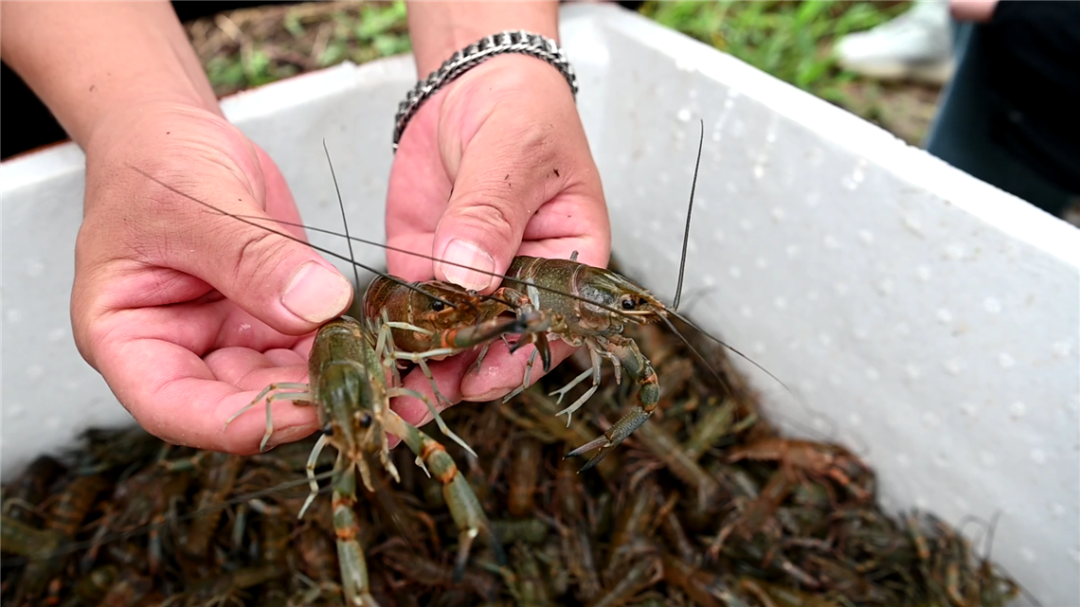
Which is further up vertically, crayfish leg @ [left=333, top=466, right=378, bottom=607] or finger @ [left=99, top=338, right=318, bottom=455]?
finger @ [left=99, top=338, right=318, bottom=455]

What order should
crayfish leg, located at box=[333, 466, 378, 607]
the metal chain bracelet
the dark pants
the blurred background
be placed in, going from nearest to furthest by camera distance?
crayfish leg, located at box=[333, 466, 378, 607] → the metal chain bracelet → the dark pants → the blurred background

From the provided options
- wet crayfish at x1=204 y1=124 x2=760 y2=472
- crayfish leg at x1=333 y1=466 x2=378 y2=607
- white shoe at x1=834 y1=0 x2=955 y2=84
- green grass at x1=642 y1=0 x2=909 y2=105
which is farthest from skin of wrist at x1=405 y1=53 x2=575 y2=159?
white shoe at x1=834 y1=0 x2=955 y2=84

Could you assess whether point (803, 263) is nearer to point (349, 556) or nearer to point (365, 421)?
point (365, 421)

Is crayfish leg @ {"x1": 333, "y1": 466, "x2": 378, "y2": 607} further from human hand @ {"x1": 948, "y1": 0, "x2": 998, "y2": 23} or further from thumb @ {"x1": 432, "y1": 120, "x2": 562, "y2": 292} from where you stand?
human hand @ {"x1": 948, "y1": 0, "x2": 998, "y2": 23}

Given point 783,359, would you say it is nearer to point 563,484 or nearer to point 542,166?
point 563,484

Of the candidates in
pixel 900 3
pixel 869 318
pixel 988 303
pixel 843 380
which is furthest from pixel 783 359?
pixel 900 3

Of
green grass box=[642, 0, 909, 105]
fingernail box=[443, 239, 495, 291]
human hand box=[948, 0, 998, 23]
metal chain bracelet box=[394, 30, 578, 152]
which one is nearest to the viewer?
fingernail box=[443, 239, 495, 291]
